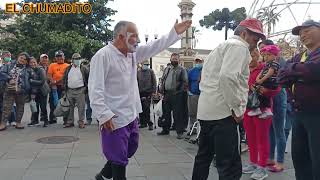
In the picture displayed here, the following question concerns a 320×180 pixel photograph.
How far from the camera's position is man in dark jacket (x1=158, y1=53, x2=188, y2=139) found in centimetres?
862

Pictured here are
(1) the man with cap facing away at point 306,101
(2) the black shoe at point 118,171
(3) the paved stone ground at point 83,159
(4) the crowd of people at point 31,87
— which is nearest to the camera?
(1) the man with cap facing away at point 306,101

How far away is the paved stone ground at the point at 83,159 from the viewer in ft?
17.5

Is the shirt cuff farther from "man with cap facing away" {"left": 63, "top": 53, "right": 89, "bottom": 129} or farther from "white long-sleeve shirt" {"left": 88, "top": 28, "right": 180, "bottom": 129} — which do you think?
"man with cap facing away" {"left": 63, "top": 53, "right": 89, "bottom": 129}

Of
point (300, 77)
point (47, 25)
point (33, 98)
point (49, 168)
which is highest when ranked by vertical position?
point (47, 25)

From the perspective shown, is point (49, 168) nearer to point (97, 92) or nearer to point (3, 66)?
point (97, 92)

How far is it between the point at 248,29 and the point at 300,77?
70 cm

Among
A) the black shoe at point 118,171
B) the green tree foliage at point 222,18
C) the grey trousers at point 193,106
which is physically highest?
the green tree foliage at point 222,18

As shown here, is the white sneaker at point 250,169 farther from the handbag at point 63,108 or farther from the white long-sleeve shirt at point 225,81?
the handbag at point 63,108

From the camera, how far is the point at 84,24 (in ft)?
96.4

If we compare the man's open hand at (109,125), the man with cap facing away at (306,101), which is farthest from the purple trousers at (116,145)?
the man with cap facing away at (306,101)

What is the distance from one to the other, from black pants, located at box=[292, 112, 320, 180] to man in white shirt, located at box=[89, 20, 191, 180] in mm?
1539

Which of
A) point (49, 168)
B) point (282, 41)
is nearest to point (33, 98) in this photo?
point (49, 168)

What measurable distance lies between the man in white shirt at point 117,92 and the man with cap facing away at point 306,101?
118cm

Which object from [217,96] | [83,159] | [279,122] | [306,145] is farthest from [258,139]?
[83,159]
